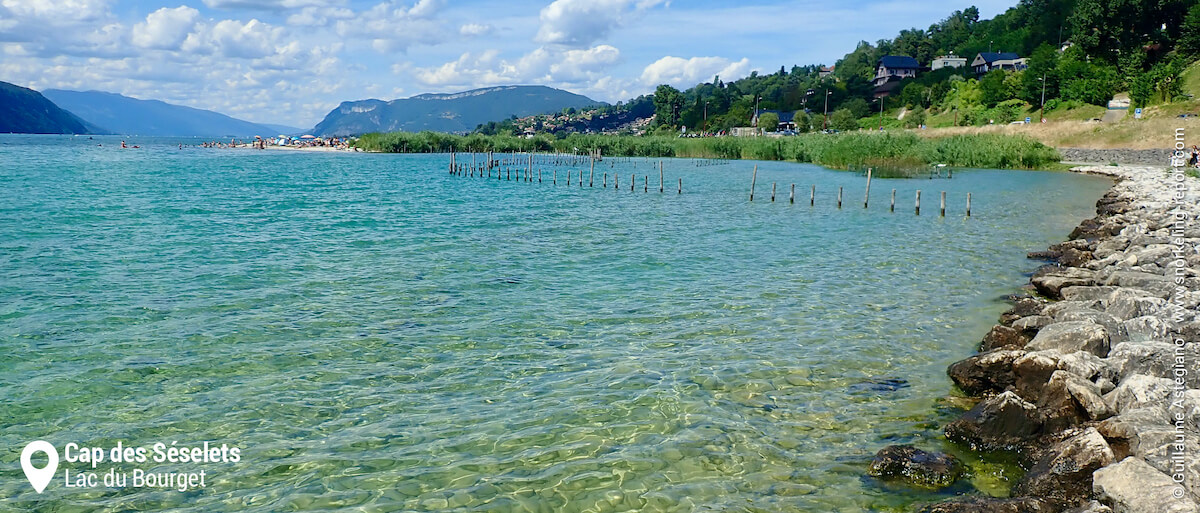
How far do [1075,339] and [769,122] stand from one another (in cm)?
13144

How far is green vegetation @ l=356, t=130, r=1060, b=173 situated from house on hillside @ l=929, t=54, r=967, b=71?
81411 mm

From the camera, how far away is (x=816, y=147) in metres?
81.1

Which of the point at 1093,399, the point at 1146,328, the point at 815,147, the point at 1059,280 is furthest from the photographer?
the point at 815,147

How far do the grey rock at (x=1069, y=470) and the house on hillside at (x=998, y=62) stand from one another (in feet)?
476

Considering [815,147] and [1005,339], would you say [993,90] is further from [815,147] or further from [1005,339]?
[1005,339]

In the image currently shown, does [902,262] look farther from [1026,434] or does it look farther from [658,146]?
[658,146]

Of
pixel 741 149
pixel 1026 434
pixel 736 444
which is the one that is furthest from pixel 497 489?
pixel 741 149

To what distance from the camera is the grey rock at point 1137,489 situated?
609 centimetres

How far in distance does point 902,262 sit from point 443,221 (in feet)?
61.3

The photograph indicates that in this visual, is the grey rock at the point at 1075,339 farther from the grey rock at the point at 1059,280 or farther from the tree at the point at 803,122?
the tree at the point at 803,122

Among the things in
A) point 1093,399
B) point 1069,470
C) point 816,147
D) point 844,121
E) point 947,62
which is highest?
point 947,62

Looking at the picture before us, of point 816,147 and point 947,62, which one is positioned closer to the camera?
point 816,147

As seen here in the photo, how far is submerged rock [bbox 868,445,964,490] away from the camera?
7.83 metres

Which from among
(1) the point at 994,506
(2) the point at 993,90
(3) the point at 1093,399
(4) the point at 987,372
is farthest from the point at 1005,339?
(2) the point at 993,90
